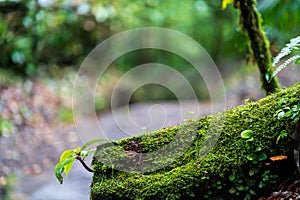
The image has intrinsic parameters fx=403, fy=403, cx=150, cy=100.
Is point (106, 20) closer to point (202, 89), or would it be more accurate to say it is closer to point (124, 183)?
point (202, 89)

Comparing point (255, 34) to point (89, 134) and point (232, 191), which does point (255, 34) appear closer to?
point (232, 191)

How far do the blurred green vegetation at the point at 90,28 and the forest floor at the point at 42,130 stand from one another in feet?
2.36

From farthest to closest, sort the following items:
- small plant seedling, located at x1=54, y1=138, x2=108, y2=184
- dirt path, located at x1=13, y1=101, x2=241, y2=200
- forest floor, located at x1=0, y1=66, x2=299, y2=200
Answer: forest floor, located at x1=0, y1=66, x2=299, y2=200
dirt path, located at x1=13, y1=101, x2=241, y2=200
small plant seedling, located at x1=54, y1=138, x2=108, y2=184

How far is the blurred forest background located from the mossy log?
5.10 metres

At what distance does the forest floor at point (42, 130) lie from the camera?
4430 mm

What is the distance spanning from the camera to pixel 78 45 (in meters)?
8.86

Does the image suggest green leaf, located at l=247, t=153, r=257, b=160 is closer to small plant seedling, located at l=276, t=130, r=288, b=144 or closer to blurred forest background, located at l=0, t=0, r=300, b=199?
small plant seedling, located at l=276, t=130, r=288, b=144

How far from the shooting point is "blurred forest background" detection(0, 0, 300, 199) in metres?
7.64

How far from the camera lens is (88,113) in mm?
7750

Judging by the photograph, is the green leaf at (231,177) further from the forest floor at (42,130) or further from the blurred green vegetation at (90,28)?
the blurred green vegetation at (90,28)

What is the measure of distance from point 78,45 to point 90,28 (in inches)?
18.3

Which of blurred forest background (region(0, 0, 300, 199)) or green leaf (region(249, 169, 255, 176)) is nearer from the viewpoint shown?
green leaf (region(249, 169, 255, 176))

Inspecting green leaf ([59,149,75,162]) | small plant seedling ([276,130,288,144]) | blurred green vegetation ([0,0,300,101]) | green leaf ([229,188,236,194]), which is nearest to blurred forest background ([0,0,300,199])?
blurred green vegetation ([0,0,300,101])

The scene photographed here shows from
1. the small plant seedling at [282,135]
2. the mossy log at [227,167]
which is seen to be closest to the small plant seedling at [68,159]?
the mossy log at [227,167]
